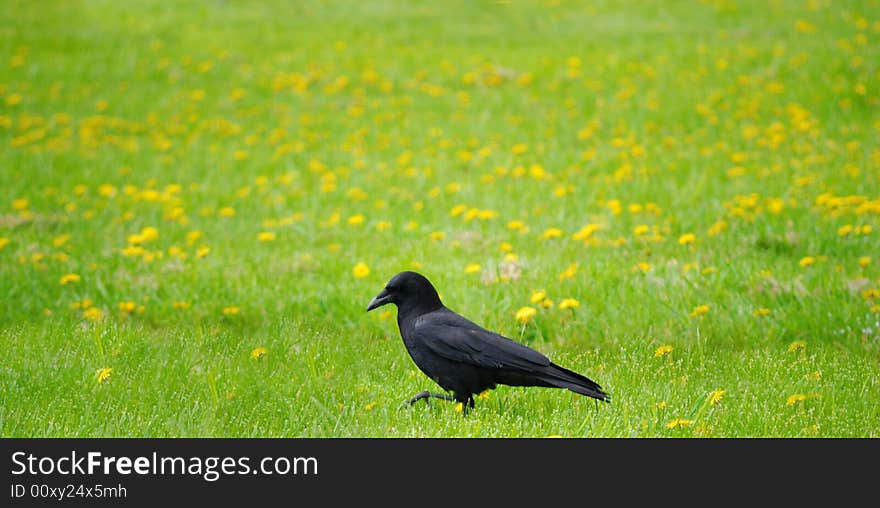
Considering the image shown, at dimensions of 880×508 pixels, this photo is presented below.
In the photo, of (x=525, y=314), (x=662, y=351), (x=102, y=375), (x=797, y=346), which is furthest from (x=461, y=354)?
(x=797, y=346)

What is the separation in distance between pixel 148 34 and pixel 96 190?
856cm

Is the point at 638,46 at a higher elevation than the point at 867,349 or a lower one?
higher

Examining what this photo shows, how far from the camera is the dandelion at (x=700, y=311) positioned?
5584 millimetres

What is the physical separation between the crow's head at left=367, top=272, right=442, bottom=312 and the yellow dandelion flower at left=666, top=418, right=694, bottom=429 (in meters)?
1.16

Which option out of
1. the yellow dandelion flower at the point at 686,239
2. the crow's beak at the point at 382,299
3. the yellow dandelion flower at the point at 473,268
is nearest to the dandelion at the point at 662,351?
the crow's beak at the point at 382,299

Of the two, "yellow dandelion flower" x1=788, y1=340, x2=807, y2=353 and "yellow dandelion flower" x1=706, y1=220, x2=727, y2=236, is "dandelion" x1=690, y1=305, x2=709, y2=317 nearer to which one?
"yellow dandelion flower" x1=788, y1=340, x2=807, y2=353

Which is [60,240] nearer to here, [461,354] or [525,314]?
[525,314]

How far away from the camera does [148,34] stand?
58.8ft

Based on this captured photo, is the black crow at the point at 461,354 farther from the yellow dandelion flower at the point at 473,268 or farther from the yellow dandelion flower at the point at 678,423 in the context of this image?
the yellow dandelion flower at the point at 473,268

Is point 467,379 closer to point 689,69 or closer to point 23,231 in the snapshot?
point 23,231

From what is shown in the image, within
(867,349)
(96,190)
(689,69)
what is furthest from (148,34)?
(867,349)

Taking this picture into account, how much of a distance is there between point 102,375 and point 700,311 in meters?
3.43

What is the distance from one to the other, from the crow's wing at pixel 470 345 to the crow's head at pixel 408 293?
0.36 ft

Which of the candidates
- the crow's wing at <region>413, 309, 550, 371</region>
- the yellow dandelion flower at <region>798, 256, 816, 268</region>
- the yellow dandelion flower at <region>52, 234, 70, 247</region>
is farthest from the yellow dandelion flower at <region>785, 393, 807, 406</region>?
the yellow dandelion flower at <region>52, 234, 70, 247</region>
